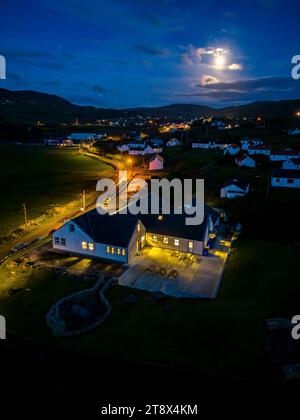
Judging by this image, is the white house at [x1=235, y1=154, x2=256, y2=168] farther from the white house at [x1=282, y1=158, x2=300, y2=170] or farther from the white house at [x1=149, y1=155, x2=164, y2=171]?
the white house at [x1=149, y1=155, x2=164, y2=171]

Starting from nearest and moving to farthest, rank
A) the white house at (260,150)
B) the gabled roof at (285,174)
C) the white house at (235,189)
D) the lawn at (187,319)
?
the lawn at (187,319) < the white house at (235,189) < the gabled roof at (285,174) < the white house at (260,150)

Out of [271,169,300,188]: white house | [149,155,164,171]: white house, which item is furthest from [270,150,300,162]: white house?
[149,155,164,171]: white house

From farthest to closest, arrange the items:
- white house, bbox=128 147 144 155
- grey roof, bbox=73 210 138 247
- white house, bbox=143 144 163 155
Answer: white house, bbox=128 147 144 155 < white house, bbox=143 144 163 155 < grey roof, bbox=73 210 138 247

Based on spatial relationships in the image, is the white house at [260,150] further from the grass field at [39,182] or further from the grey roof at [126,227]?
the grey roof at [126,227]

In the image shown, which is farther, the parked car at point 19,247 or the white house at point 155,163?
the white house at point 155,163

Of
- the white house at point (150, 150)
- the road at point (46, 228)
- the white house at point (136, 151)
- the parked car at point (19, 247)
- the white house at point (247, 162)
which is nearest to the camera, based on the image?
the parked car at point (19, 247)

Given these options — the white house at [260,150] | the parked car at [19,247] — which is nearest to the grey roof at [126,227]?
the parked car at [19,247]

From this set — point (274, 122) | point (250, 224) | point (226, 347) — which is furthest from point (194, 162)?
point (274, 122)
